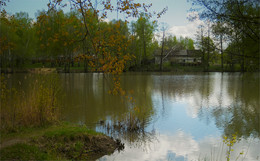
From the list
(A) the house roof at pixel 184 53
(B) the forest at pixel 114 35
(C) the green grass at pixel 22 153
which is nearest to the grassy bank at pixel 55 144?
(C) the green grass at pixel 22 153

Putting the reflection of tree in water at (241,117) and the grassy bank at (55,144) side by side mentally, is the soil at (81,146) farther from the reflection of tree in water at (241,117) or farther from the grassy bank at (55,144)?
the reflection of tree in water at (241,117)

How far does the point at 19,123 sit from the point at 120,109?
595 cm

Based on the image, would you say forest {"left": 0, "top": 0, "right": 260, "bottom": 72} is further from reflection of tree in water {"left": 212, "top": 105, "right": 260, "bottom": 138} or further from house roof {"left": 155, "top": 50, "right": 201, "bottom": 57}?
house roof {"left": 155, "top": 50, "right": 201, "bottom": 57}

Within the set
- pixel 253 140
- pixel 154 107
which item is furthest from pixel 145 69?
pixel 253 140

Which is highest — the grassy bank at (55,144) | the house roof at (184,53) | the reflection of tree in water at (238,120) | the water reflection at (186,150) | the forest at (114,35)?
the house roof at (184,53)

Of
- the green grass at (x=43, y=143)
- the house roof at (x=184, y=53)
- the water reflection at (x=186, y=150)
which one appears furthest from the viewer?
the house roof at (x=184, y=53)

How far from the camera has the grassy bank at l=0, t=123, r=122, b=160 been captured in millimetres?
5680

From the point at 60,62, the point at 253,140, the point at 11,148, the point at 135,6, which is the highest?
the point at 135,6

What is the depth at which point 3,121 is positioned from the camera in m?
7.61

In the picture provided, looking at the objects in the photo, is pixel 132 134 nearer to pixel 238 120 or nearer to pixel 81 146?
pixel 81 146

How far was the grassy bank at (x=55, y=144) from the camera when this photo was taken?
18.6 feet

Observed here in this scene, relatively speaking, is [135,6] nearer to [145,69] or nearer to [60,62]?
[60,62]

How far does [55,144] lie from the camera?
6.69 metres

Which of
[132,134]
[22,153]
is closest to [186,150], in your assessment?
[132,134]
